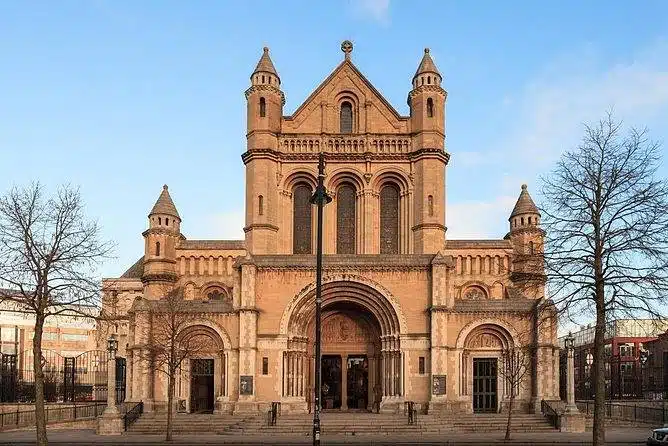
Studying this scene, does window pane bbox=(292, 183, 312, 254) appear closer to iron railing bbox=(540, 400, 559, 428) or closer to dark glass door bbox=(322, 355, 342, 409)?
dark glass door bbox=(322, 355, 342, 409)

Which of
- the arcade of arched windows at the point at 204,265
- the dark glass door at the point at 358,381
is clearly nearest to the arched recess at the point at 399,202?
the dark glass door at the point at 358,381

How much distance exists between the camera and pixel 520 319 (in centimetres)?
4203

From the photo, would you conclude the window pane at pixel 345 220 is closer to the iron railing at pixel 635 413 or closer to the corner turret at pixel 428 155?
the corner turret at pixel 428 155

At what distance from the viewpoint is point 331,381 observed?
45.1m

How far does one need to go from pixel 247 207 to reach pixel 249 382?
40.4 feet

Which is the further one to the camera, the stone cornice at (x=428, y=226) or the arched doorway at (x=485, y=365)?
the stone cornice at (x=428, y=226)

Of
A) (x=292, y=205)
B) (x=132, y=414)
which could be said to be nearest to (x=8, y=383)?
(x=132, y=414)

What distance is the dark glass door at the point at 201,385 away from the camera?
4303 centimetres

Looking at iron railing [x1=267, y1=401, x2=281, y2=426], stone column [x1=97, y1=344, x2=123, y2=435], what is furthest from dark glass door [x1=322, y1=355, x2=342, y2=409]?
stone column [x1=97, y1=344, x2=123, y2=435]

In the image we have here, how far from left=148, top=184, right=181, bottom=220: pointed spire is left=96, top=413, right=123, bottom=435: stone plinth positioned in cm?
1812

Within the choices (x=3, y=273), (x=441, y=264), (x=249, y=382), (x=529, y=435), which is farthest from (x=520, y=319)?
(x=3, y=273)

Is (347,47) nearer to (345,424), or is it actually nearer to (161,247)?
(161,247)

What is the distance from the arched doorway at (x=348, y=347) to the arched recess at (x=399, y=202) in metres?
6.22

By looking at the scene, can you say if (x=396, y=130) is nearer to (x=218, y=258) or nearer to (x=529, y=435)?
(x=218, y=258)
